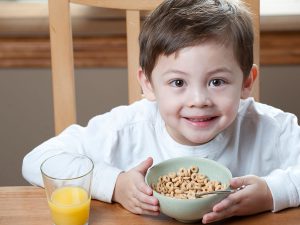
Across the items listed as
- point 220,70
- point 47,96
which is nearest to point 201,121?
point 220,70

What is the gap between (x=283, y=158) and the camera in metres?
1.38

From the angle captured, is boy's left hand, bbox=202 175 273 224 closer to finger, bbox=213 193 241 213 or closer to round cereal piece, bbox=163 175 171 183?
finger, bbox=213 193 241 213

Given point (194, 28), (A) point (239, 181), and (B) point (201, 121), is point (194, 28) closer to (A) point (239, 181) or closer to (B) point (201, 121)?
(B) point (201, 121)

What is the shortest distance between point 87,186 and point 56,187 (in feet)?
0.17

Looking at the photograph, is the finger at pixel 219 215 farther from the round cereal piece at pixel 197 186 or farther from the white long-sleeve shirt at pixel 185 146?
the white long-sleeve shirt at pixel 185 146

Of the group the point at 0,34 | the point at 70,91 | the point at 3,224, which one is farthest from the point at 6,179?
the point at 3,224

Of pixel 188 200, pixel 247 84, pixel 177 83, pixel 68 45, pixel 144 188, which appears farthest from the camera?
pixel 68 45

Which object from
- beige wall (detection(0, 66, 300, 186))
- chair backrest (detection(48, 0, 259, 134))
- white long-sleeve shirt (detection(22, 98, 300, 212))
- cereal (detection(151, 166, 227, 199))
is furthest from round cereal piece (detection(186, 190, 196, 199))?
beige wall (detection(0, 66, 300, 186))

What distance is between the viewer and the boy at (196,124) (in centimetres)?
117

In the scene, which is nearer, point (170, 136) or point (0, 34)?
point (170, 136)

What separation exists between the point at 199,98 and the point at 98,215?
285 mm

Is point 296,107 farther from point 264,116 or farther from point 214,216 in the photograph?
point 214,216

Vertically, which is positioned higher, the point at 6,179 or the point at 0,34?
the point at 0,34

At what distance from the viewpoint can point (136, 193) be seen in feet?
3.68
